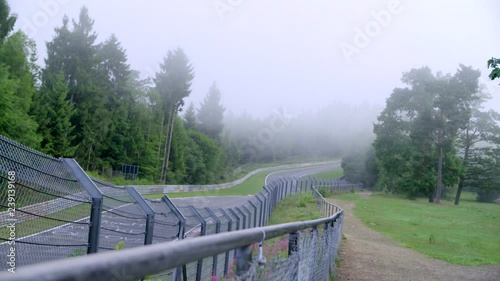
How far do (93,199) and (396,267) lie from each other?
32.2 feet

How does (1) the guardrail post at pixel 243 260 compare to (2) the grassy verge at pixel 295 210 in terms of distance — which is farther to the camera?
(2) the grassy verge at pixel 295 210

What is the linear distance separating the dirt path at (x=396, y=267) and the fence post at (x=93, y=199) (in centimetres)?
683

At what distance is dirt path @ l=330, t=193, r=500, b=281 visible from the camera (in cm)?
1073

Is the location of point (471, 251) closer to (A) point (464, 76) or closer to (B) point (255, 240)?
(B) point (255, 240)

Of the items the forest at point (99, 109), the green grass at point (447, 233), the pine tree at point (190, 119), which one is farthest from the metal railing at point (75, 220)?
the pine tree at point (190, 119)

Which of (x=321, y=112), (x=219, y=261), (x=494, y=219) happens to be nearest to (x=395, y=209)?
(x=494, y=219)

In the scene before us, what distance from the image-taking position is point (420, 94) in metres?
54.2

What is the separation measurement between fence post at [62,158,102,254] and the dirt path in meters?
6.83

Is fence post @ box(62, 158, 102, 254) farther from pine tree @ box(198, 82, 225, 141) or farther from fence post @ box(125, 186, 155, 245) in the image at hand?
pine tree @ box(198, 82, 225, 141)

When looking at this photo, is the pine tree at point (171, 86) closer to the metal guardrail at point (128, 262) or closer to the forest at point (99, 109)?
the forest at point (99, 109)

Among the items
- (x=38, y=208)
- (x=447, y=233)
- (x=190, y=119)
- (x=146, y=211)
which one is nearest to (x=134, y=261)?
(x=38, y=208)

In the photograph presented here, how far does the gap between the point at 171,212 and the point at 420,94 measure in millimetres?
52497

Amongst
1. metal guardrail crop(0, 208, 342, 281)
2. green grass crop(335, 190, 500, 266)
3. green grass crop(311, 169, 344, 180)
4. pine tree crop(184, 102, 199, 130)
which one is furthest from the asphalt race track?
green grass crop(311, 169, 344, 180)

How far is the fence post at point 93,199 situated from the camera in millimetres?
3734
